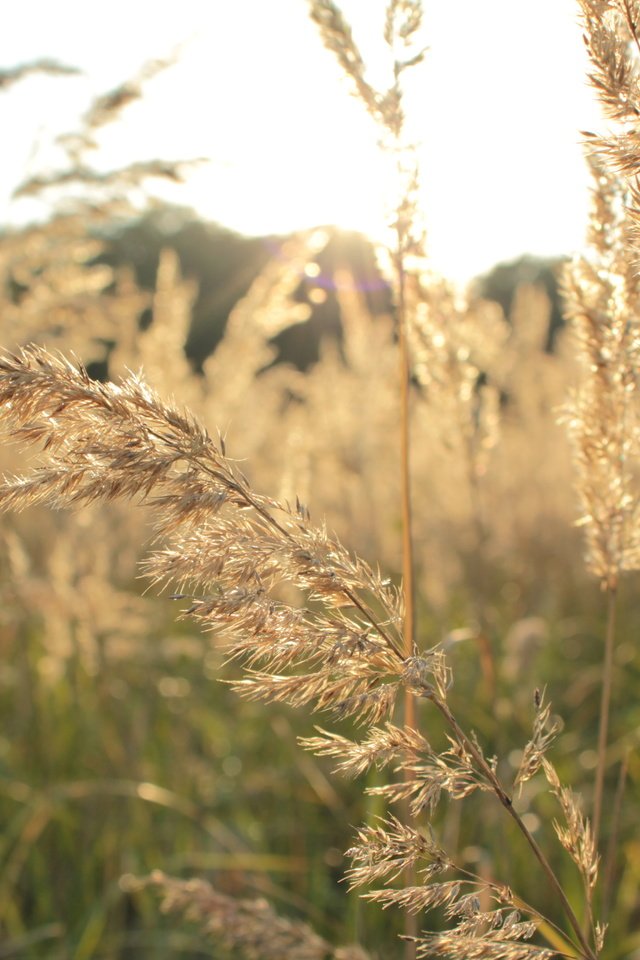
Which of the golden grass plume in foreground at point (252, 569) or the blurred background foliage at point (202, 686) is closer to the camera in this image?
the golden grass plume in foreground at point (252, 569)

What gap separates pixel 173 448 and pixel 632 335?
0.86m

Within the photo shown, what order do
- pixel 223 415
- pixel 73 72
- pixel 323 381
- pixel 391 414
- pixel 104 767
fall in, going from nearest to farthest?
pixel 73 72 → pixel 104 767 → pixel 223 415 → pixel 391 414 → pixel 323 381

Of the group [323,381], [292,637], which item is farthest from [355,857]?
[323,381]

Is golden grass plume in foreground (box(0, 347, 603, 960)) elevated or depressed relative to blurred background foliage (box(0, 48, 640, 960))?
elevated

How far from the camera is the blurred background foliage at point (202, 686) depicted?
2793 mm

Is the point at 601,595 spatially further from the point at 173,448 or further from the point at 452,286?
the point at 173,448

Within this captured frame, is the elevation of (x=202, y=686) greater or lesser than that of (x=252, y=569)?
lesser

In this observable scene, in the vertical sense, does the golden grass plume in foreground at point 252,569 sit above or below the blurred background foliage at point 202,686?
above

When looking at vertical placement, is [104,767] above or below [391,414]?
below

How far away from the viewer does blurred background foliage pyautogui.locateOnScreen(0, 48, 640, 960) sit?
2.79m

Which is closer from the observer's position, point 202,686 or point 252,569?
point 252,569

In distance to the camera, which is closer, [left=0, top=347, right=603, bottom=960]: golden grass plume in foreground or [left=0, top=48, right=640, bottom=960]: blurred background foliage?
[left=0, top=347, right=603, bottom=960]: golden grass plume in foreground

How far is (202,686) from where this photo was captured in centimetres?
489

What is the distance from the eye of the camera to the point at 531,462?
26.7 feet
